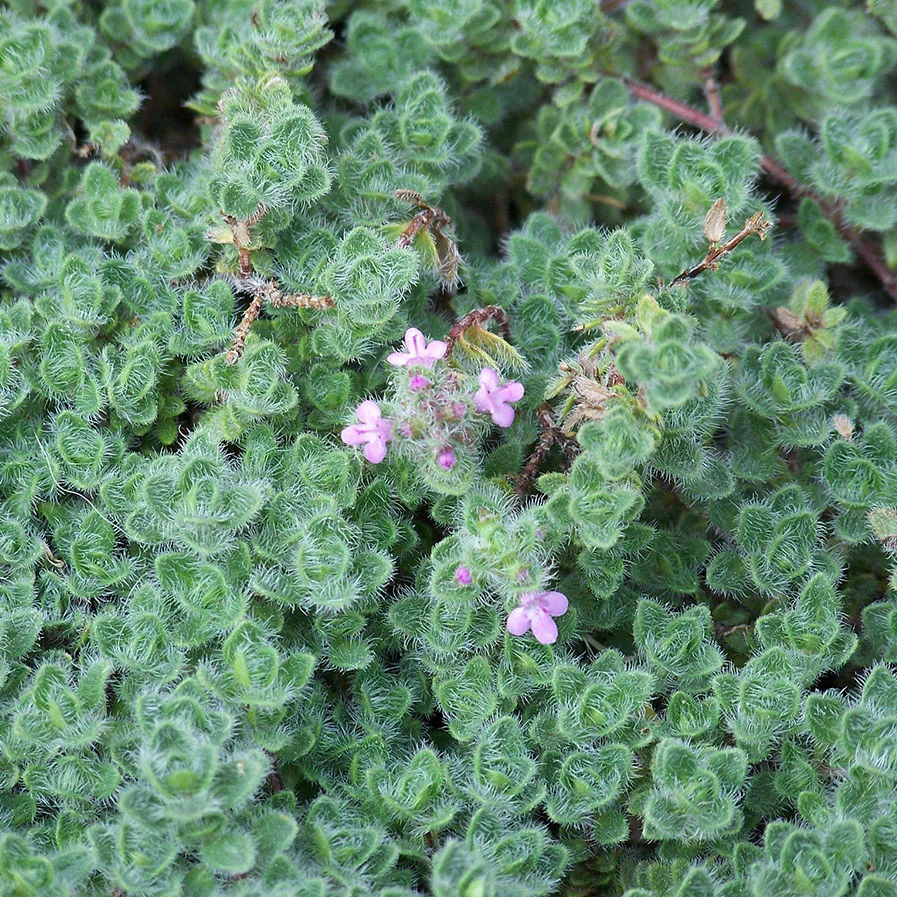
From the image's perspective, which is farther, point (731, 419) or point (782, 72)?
Result: point (782, 72)

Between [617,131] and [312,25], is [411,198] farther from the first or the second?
[617,131]

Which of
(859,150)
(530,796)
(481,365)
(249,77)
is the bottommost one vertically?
(530,796)

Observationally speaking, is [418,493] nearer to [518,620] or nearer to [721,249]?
[518,620]

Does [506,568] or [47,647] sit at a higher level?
[506,568]

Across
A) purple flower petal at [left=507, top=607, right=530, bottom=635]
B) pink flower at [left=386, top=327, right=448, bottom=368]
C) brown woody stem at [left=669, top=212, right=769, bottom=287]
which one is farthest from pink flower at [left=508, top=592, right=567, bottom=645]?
brown woody stem at [left=669, top=212, right=769, bottom=287]

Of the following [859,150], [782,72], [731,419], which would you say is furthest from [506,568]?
[782,72]
